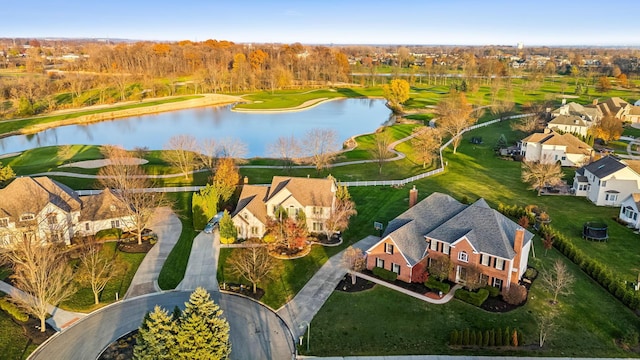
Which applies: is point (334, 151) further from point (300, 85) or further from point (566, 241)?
point (300, 85)

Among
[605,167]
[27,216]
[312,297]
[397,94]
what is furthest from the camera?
[397,94]

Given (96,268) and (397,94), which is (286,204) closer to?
(96,268)

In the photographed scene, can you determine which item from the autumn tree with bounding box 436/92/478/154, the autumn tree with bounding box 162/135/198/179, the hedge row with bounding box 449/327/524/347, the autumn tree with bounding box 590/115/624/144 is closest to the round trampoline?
the hedge row with bounding box 449/327/524/347

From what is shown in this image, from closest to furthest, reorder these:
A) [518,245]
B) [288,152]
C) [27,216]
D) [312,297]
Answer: [518,245] < [312,297] < [27,216] < [288,152]

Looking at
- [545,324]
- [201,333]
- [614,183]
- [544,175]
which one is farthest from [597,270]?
[201,333]

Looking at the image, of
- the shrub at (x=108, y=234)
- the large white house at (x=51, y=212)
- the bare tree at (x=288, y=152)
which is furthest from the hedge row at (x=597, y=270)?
the large white house at (x=51, y=212)

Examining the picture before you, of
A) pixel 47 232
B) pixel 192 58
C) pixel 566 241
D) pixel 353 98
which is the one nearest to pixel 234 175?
pixel 47 232
